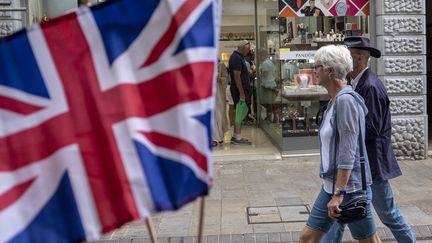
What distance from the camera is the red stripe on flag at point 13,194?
2.19 m

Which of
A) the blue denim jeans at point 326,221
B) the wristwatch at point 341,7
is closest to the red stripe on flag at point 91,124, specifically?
the blue denim jeans at point 326,221

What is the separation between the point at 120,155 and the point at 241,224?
13.5 feet

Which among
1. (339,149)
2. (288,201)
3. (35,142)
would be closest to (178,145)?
(35,142)

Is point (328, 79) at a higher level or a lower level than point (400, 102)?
higher

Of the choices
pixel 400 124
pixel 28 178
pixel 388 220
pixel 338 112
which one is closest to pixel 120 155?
pixel 28 178

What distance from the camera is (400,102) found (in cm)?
927

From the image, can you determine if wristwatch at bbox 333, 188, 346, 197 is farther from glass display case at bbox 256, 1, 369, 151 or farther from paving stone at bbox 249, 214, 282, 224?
glass display case at bbox 256, 1, 369, 151

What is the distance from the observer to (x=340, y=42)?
9477mm

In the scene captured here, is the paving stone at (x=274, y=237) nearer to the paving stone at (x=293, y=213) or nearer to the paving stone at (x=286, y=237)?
the paving stone at (x=286, y=237)

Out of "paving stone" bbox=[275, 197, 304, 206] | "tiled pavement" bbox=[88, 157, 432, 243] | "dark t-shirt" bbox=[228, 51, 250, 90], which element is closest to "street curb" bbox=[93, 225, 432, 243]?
"tiled pavement" bbox=[88, 157, 432, 243]

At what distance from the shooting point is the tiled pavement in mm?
5898

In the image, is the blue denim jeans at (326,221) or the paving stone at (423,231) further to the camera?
the paving stone at (423,231)

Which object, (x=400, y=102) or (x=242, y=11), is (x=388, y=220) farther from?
(x=242, y=11)

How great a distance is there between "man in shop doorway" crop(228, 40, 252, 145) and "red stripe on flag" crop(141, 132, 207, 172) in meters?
8.69
